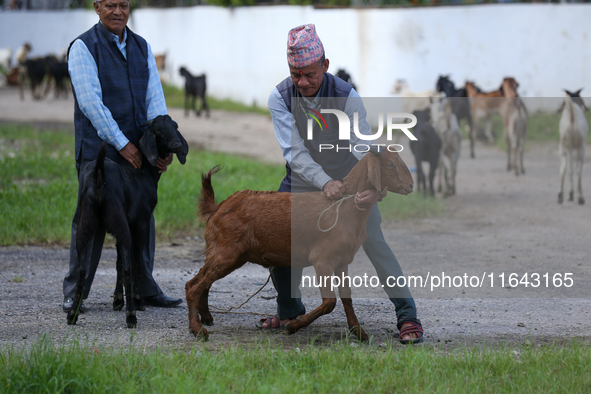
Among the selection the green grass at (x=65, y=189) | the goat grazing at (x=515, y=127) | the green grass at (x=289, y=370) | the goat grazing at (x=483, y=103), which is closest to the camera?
the green grass at (x=289, y=370)

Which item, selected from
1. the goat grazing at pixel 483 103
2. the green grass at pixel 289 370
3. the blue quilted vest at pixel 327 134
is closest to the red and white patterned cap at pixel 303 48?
the blue quilted vest at pixel 327 134

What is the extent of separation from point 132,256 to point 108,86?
46.7 inches

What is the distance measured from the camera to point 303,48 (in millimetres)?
3895

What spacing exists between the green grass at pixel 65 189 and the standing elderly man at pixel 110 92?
267cm

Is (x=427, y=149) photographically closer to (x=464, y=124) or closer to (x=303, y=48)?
(x=303, y=48)

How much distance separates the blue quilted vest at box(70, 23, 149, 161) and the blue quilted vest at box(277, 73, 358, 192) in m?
1.07

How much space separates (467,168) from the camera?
41.5 ft

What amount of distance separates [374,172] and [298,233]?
0.61 meters

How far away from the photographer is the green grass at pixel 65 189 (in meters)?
7.10

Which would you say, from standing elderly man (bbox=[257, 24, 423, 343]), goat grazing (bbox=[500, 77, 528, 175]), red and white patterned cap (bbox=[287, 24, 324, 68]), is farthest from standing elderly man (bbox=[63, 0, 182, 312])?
goat grazing (bbox=[500, 77, 528, 175])

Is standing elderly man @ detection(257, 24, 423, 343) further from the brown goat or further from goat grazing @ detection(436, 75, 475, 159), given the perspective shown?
goat grazing @ detection(436, 75, 475, 159)

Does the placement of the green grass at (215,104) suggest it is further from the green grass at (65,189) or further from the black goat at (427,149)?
the black goat at (427,149)

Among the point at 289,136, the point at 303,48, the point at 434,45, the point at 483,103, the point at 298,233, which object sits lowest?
the point at 298,233

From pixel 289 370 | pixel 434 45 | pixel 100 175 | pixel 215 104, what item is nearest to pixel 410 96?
pixel 434 45
